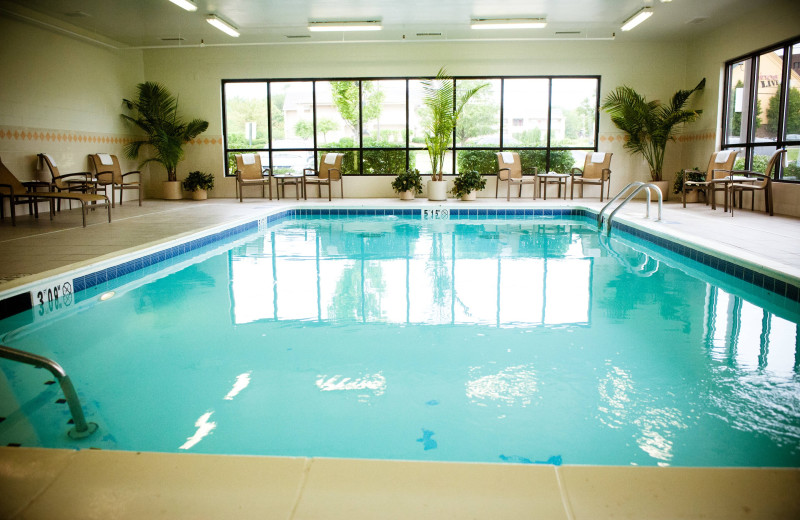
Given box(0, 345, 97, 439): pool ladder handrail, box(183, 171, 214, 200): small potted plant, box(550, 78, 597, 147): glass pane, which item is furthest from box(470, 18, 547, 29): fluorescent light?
box(0, 345, 97, 439): pool ladder handrail

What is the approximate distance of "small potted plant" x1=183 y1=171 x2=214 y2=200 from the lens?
37.2 feet

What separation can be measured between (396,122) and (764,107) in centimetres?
626

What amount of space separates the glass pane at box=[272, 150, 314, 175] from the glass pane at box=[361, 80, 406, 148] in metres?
1.24

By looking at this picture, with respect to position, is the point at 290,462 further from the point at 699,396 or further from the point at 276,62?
the point at 276,62

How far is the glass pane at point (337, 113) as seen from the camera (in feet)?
38.0

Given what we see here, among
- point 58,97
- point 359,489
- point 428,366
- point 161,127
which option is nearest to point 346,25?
point 161,127

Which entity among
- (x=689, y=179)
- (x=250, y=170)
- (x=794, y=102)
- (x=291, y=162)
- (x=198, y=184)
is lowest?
(x=198, y=184)

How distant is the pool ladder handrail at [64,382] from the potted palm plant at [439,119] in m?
9.14

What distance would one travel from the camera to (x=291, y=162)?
39.3 feet

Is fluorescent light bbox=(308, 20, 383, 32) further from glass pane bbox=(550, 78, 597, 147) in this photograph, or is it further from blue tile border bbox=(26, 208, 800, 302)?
glass pane bbox=(550, 78, 597, 147)

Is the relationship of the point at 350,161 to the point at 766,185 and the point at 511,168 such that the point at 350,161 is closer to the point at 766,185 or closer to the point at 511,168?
the point at 511,168

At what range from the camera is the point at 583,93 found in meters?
11.4

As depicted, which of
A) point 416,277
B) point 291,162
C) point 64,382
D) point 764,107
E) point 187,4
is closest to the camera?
point 64,382

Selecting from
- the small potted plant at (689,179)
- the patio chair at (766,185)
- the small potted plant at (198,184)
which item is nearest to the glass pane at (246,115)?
the small potted plant at (198,184)
